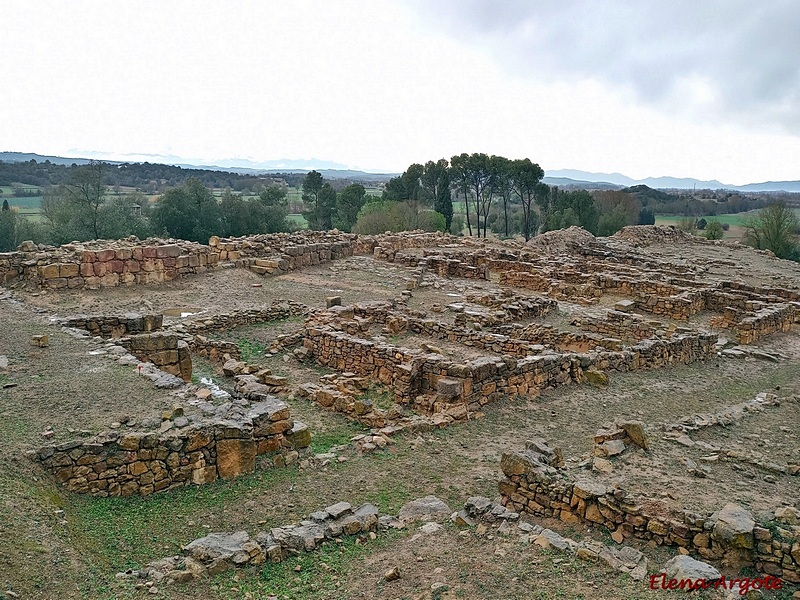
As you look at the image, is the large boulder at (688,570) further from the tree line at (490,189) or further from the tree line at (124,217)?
the tree line at (490,189)

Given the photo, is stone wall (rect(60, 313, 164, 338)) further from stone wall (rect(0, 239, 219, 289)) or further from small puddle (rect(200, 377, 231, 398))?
stone wall (rect(0, 239, 219, 289))

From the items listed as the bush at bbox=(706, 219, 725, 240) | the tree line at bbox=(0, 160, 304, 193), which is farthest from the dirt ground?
the tree line at bbox=(0, 160, 304, 193)

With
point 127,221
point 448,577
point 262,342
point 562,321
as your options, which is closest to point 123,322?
point 262,342

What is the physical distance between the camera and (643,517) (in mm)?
6590

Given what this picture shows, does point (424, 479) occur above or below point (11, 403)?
below

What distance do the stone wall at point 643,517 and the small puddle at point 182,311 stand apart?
11.7 m

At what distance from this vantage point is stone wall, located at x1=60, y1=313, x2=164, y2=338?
13.3 metres

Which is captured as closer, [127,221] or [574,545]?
[574,545]

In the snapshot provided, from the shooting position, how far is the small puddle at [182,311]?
16797 millimetres

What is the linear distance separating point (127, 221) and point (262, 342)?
26.7 metres

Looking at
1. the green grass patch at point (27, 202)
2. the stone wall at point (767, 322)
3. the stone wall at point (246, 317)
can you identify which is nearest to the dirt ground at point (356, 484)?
the stone wall at point (246, 317)

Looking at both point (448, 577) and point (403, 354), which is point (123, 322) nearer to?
point (403, 354)

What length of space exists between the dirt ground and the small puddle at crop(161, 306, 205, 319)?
2785mm

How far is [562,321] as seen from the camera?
19.1 m
